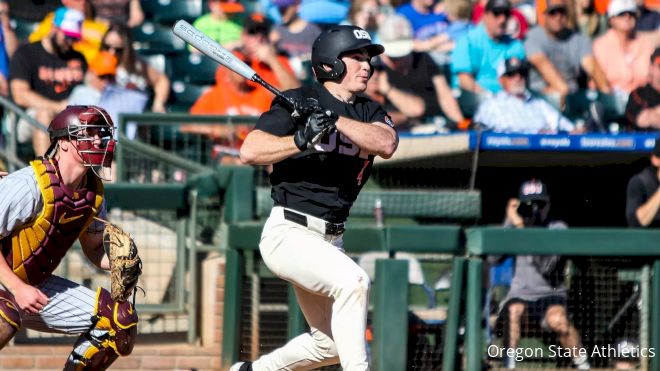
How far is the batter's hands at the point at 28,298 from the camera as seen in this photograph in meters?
4.74

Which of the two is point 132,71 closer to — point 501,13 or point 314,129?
point 501,13

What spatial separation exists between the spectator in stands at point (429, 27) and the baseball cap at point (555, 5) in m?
0.81

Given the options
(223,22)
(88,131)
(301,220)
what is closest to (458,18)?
(223,22)

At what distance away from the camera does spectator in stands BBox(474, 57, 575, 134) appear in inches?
328

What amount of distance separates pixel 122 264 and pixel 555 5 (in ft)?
17.6

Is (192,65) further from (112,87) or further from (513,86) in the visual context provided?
(513,86)

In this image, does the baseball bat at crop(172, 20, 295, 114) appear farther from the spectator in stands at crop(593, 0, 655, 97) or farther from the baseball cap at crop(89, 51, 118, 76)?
the spectator in stands at crop(593, 0, 655, 97)

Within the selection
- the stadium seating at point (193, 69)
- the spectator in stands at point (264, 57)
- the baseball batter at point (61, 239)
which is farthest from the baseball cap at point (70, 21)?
the baseball batter at point (61, 239)

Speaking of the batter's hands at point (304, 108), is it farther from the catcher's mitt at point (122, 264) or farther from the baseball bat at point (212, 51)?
the catcher's mitt at point (122, 264)

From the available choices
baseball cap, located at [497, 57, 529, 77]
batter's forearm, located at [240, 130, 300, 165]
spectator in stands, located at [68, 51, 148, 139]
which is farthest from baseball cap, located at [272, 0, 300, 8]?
batter's forearm, located at [240, 130, 300, 165]

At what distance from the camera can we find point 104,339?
196 inches

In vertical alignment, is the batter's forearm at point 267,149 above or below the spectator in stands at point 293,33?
below

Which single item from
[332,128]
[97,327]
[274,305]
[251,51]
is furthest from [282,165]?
[251,51]

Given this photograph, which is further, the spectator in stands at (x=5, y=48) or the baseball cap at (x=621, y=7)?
the baseball cap at (x=621, y=7)
